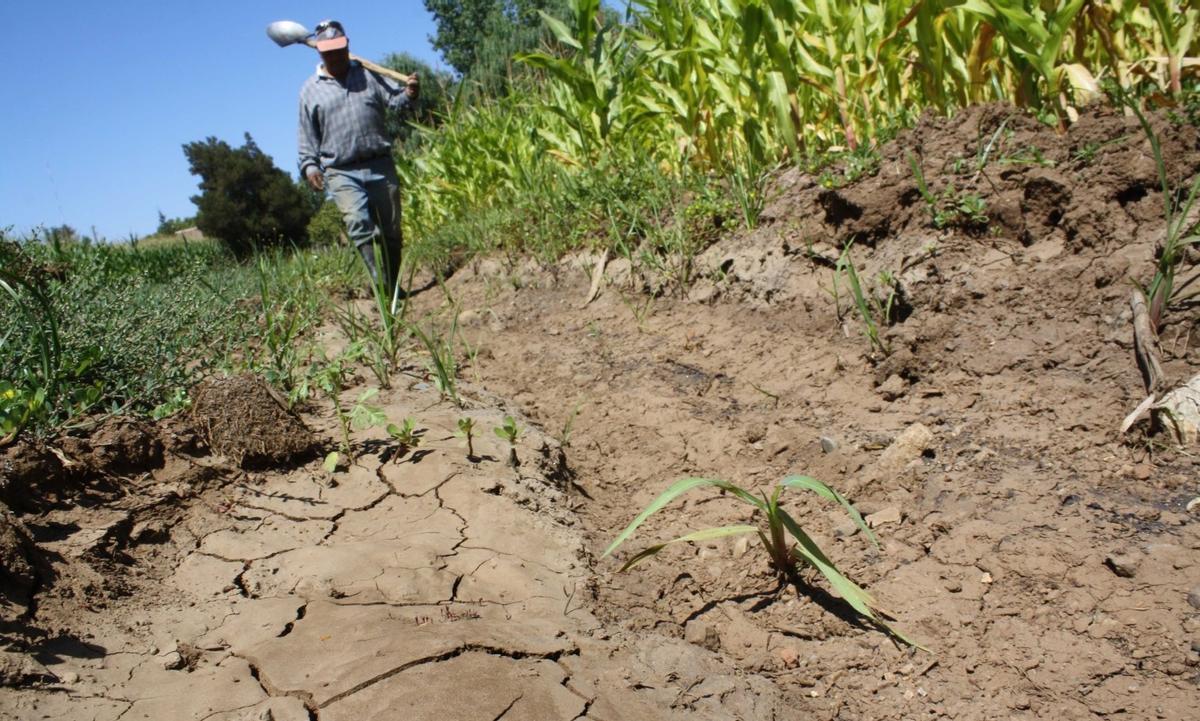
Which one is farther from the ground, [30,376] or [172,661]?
[30,376]

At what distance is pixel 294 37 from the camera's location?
248 inches

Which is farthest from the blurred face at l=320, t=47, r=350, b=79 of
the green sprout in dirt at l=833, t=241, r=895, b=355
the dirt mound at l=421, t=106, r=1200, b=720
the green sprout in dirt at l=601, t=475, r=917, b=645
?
the green sprout in dirt at l=601, t=475, r=917, b=645

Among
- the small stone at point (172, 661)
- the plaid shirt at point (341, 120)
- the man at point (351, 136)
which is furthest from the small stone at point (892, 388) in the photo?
the plaid shirt at point (341, 120)

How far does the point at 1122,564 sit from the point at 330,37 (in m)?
5.55

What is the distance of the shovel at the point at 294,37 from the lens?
6047 mm

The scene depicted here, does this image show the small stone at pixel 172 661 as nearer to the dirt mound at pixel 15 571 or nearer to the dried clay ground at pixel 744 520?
the dried clay ground at pixel 744 520

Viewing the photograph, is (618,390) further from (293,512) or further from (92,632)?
(92,632)

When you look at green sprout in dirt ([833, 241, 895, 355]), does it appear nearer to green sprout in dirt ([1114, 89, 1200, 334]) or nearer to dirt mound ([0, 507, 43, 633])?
green sprout in dirt ([1114, 89, 1200, 334])

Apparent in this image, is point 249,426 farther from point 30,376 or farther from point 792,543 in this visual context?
point 792,543

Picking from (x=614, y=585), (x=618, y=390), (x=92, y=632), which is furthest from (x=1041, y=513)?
(x=92, y=632)

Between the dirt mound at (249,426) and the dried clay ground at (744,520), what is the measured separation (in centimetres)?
1

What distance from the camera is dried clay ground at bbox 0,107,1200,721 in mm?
1654

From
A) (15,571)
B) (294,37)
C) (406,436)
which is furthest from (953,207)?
(294,37)

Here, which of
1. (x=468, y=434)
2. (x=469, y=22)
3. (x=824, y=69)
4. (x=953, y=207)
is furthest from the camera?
(x=469, y=22)
